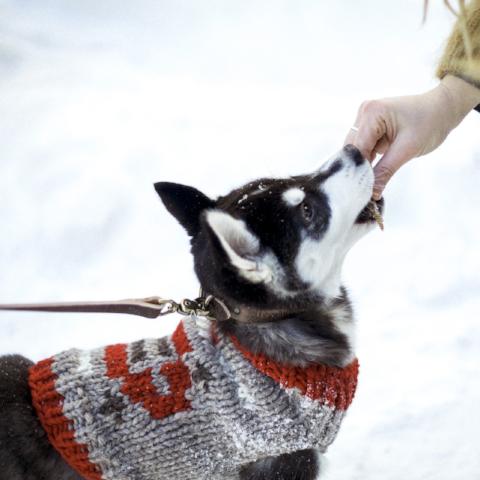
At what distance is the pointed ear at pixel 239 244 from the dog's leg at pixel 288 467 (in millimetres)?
678

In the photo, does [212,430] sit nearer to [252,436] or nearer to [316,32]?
[252,436]

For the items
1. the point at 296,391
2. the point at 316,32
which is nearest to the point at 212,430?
the point at 296,391

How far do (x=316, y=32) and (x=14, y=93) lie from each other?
293 cm

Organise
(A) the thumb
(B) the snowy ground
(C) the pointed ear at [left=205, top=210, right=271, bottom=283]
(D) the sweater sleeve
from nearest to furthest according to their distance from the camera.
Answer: (C) the pointed ear at [left=205, top=210, right=271, bottom=283] → (A) the thumb → (D) the sweater sleeve → (B) the snowy ground

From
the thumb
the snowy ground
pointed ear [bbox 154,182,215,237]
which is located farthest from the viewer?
the snowy ground

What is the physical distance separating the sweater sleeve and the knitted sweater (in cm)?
171

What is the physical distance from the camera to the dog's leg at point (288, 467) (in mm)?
2381

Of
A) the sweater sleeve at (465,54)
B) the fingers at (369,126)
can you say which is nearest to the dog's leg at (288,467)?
the fingers at (369,126)

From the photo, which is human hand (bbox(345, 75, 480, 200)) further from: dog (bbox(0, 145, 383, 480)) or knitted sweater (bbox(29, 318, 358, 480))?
knitted sweater (bbox(29, 318, 358, 480))

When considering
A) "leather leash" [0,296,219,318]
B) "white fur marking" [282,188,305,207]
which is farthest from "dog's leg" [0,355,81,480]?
"white fur marking" [282,188,305,207]

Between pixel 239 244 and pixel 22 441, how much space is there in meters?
1.02

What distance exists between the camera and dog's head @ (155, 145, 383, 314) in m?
2.22

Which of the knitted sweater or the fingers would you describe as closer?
the knitted sweater

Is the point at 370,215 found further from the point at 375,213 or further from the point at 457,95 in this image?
the point at 457,95
